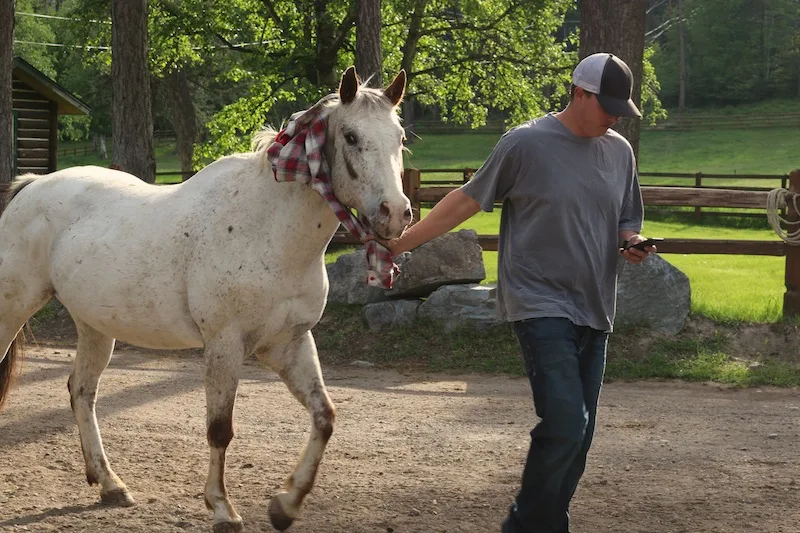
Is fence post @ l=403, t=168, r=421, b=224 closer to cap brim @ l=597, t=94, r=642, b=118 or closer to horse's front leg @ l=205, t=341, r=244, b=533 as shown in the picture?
horse's front leg @ l=205, t=341, r=244, b=533

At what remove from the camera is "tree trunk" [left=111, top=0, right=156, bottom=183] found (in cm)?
1286

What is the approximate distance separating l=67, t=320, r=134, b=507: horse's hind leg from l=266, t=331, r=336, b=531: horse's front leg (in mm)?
1034

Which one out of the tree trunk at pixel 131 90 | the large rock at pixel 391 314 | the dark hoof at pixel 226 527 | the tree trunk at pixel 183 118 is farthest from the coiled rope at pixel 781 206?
the tree trunk at pixel 183 118

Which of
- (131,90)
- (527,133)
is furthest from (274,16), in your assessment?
(527,133)

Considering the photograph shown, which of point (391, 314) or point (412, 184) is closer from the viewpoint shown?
point (391, 314)

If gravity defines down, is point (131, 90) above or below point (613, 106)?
above

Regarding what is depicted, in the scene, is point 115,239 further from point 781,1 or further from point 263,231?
point 781,1

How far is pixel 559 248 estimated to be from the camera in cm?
378

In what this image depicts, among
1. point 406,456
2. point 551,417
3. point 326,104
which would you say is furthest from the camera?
point 406,456

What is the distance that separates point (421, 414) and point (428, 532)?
2.74m

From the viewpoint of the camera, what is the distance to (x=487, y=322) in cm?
963

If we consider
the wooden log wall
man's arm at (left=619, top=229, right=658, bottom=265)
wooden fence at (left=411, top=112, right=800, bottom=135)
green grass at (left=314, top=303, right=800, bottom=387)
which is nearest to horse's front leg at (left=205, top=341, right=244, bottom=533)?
man's arm at (left=619, top=229, right=658, bottom=265)

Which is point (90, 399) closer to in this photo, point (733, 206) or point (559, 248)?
point (559, 248)

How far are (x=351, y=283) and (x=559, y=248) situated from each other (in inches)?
270
